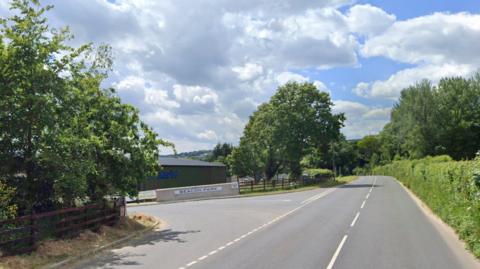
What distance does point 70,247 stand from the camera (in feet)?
39.0

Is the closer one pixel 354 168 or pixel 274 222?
pixel 274 222

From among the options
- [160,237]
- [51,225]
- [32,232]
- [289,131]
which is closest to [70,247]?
[51,225]

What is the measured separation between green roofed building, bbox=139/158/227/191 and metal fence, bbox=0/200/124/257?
30168mm

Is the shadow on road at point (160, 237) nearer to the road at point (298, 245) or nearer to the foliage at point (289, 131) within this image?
the road at point (298, 245)

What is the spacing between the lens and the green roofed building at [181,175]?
49725 mm

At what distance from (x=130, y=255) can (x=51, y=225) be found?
2656mm

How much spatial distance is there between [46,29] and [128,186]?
270 inches

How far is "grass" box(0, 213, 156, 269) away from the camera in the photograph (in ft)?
32.2

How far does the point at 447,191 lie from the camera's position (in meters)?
18.4

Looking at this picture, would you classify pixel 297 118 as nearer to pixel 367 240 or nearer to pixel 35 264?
pixel 367 240

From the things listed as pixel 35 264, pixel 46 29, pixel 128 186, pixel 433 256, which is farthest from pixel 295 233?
pixel 46 29

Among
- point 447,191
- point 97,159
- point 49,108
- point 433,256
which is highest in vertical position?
point 49,108

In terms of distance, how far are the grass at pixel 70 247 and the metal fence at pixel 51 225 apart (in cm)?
22

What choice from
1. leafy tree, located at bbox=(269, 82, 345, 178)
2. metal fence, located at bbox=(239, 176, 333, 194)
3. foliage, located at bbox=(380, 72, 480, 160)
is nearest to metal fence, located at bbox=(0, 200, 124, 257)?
metal fence, located at bbox=(239, 176, 333, 194)
